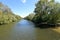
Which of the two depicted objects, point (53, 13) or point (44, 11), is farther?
point (44, 11)

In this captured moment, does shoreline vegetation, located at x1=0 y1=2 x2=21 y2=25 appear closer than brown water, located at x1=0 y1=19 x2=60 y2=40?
No

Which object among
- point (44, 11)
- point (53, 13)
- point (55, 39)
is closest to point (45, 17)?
point (44, 11)

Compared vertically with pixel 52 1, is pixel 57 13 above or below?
below

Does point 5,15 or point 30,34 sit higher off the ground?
point 5,15

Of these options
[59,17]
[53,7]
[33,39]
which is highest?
[53,7]

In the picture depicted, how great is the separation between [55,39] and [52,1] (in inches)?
899

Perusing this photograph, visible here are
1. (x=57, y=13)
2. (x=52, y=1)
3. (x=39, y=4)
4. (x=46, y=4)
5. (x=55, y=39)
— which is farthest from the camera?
(x=39, y=4)

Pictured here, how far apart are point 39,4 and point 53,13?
12.4 m

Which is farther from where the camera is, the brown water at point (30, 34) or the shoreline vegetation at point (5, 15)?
the shoreline vegetation at point (5, 15)

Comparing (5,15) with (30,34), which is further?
(5,15)

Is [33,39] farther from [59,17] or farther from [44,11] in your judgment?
[44,11]

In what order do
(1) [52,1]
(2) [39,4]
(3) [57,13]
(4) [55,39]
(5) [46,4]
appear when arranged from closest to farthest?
(4) [55,39] < (3) [57,13] < (1) [52,1] < (5) [46,4] < (2) [39,4]

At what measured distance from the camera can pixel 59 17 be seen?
3544 cm

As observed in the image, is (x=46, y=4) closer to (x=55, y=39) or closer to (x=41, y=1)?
(x=41, y=1)
